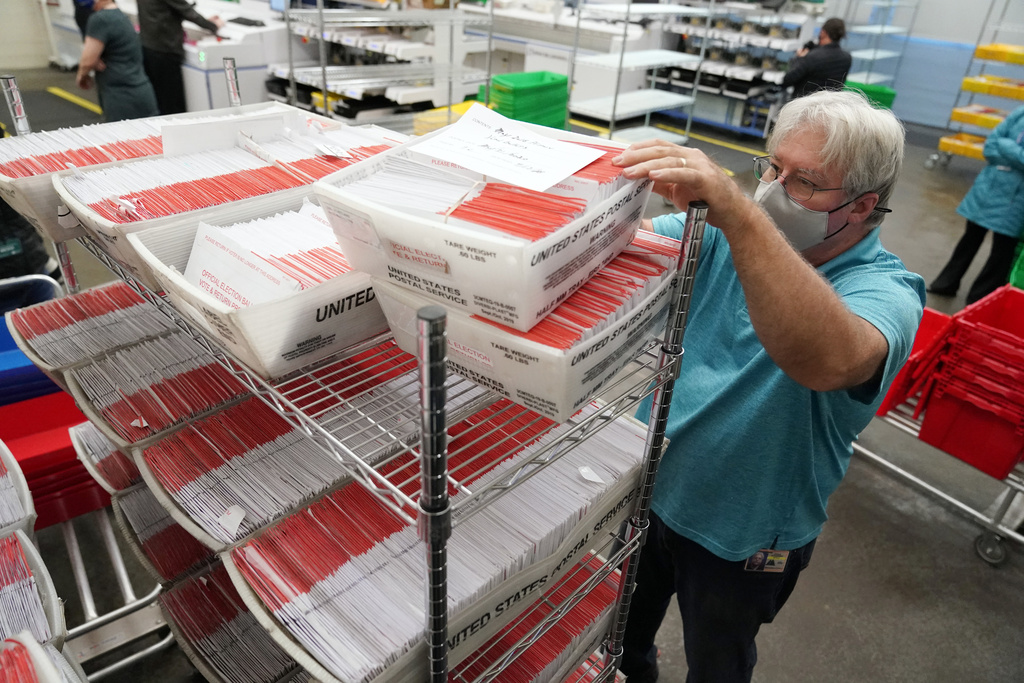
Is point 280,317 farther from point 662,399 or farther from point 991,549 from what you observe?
point 991,549

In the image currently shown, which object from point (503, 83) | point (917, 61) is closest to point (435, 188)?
point (503, 83)

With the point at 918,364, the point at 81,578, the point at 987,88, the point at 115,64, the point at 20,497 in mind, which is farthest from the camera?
the point at 987,88

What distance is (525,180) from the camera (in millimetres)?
872

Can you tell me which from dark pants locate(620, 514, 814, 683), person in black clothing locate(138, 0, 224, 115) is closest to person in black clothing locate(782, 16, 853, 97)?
person in black clothing locate(138, 0, 224, 115)

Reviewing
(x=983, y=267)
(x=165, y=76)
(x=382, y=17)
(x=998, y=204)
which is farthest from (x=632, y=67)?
(x=165, y=76)

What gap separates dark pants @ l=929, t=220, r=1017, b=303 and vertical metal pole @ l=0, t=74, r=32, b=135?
16.6 ft

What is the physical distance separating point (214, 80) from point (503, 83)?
233 cm

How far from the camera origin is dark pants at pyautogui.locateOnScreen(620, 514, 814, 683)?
1550 mm

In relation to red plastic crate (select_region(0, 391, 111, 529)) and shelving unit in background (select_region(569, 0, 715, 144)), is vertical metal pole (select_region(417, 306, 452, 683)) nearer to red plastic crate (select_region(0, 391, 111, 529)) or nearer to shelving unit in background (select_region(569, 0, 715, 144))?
red plastic crate (select_region(0, 391, 111, 529))

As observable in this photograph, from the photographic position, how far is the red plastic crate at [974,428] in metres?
2.51

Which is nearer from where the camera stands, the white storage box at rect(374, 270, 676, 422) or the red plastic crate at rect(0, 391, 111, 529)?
the white storage box at rect(374, 270, 676, 422)

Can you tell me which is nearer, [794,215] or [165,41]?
[794,215]

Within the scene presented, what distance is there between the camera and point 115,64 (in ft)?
14.8

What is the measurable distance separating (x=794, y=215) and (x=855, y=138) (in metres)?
0.19
